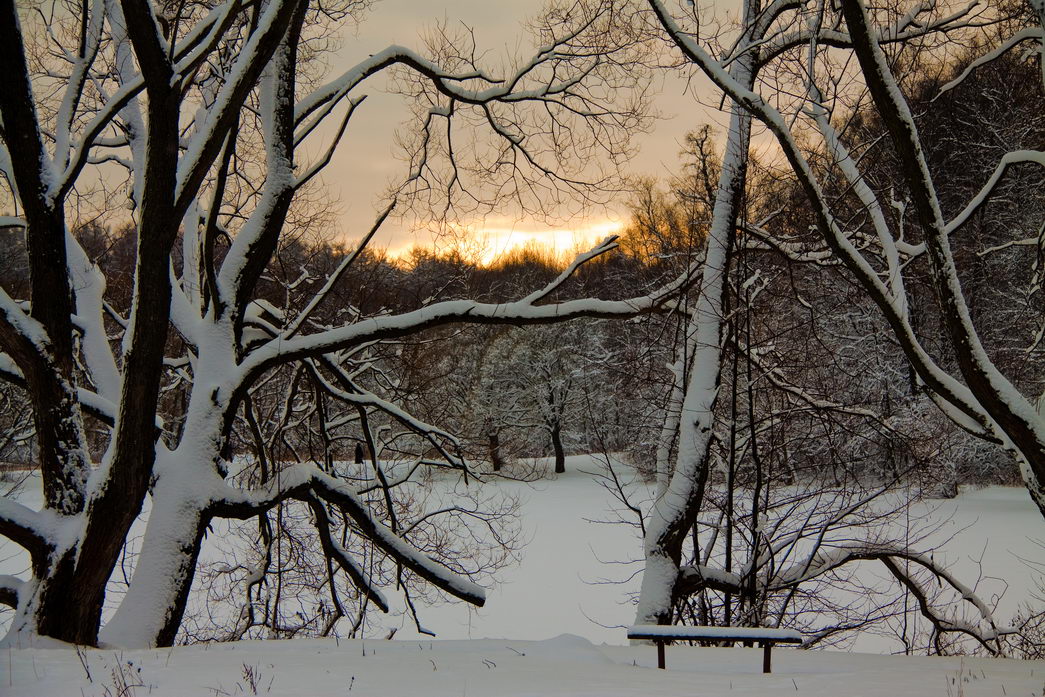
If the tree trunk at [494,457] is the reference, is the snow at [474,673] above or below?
below

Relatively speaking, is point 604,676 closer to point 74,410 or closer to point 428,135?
point 74,410

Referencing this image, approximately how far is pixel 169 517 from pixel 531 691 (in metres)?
3.51

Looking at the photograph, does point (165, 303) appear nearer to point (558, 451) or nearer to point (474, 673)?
point (474, 673)

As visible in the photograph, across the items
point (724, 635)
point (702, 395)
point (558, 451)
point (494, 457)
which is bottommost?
point (558, 451)

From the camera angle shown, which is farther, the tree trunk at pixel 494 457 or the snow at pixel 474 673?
the tree trunk at pixel 494 457

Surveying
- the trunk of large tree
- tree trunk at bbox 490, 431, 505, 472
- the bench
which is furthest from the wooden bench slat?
tree trunk at bbox 490, 431, 505, 472

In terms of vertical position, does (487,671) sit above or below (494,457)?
below

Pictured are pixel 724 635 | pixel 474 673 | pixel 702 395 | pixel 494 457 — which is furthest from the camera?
pixel 494 457

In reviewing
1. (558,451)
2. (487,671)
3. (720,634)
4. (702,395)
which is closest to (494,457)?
(702,395)

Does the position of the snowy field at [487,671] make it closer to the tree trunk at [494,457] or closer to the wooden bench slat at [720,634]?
the wooden bench slat at [720,634]

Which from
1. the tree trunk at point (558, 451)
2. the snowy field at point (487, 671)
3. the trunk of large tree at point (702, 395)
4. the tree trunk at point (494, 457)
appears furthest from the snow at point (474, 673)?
the tree trunk at point (558, 451)

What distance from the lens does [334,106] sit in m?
7.76

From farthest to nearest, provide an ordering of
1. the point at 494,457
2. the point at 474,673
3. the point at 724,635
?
the point at 494,457 → the point at 724,635 → the point at 474,673

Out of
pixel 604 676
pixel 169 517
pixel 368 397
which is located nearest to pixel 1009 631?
pixel 604 676
